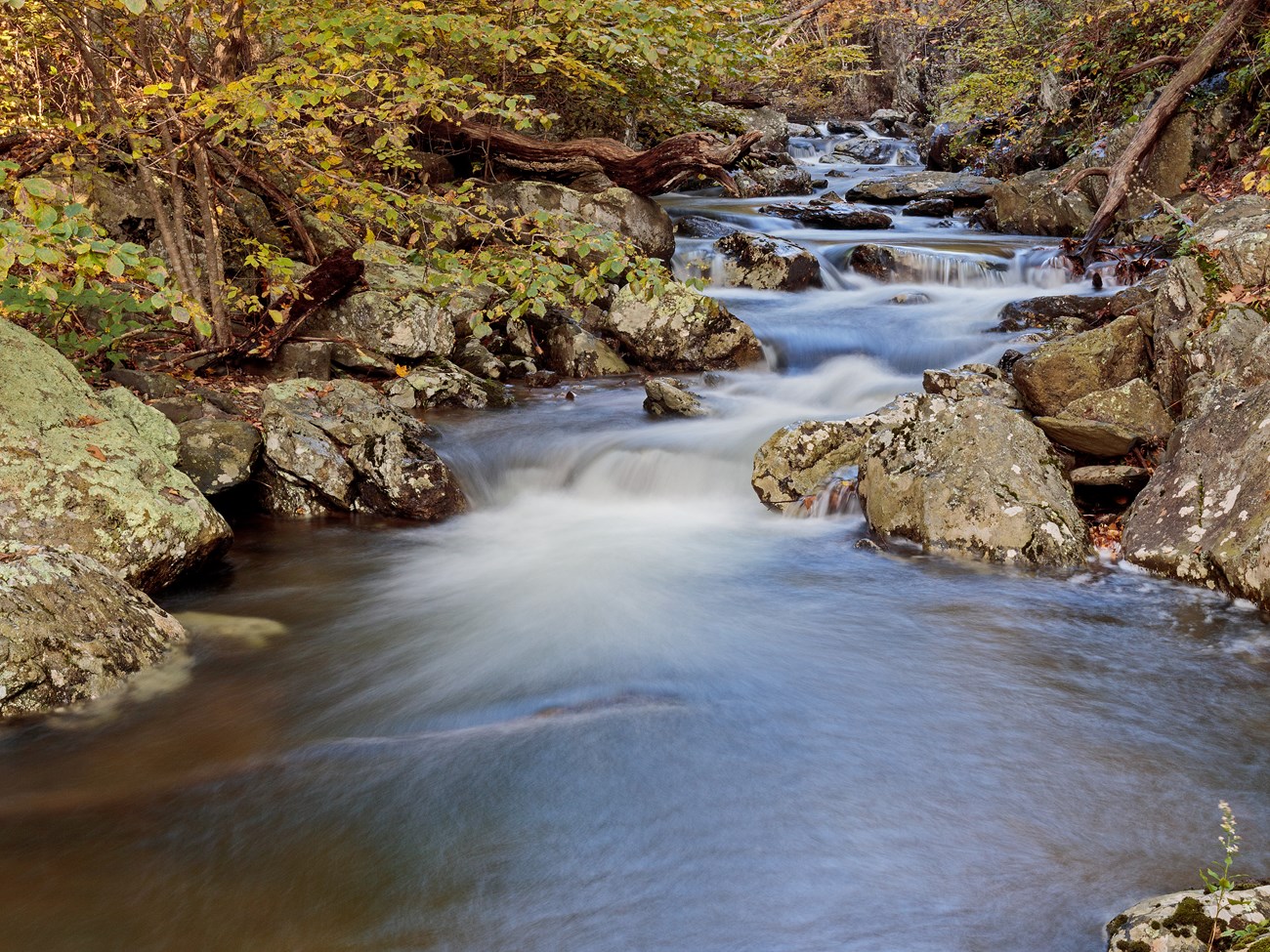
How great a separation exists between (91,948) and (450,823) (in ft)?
3.54

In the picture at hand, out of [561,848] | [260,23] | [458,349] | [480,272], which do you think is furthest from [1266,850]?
[458,349]

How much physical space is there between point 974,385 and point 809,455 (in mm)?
1559

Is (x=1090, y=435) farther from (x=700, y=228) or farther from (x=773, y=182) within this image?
(x=773, y=182)

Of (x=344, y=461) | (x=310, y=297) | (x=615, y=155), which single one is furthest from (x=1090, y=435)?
(x=615, y=155)

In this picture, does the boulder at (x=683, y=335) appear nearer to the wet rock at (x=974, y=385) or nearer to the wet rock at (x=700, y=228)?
the wet rock at (x=974, y=385)

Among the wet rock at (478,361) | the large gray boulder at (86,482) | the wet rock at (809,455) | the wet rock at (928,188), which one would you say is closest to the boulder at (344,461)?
the large gray boulder at (86,482)

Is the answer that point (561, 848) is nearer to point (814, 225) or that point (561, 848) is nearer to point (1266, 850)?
point (1266, 850)

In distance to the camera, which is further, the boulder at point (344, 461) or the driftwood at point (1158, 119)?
the driftwood at point (1158, 119)

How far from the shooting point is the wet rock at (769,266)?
468 inches

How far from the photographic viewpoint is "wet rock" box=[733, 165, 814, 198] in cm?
1794

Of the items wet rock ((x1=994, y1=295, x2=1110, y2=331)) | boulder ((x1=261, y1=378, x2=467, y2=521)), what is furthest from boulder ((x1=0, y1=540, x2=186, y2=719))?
wet rock ((x1=994, y1=295, x2=1110, y2=331))

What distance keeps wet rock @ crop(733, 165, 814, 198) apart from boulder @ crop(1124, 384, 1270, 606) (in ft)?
44.1

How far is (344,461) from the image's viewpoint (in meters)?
6.48

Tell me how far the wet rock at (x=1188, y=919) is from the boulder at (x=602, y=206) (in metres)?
9.71
